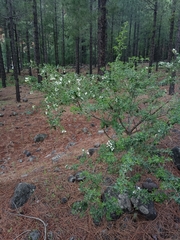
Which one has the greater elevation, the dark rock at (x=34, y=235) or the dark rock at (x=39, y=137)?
the dark rock at (x=39, y=137)

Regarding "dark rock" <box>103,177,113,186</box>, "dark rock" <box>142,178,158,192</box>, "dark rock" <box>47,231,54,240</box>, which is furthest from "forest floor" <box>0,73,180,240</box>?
"dark rock" <box>142,178,158,192</box>

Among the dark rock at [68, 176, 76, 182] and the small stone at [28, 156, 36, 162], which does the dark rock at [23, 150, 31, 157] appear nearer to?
the small stone at [28, 156, 36, 162]

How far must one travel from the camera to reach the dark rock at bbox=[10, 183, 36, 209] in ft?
9.98

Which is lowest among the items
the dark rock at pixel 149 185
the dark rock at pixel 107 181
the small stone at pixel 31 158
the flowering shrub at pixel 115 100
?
the small stone at pixel 31 158

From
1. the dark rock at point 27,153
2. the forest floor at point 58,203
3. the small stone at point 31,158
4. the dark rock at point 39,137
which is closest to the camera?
the forest floor at point 58,203

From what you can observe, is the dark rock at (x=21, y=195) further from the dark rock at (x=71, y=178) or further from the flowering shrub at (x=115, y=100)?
the flowering shrub at (x=115, y=100)

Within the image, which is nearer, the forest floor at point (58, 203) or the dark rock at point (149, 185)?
the forest floor at point (58, 203)

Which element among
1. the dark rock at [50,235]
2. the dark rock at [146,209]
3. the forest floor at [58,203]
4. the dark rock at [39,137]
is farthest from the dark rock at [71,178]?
the dark rock at [39,137]

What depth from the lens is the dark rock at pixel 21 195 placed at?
3.04 meters

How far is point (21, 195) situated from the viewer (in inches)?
123

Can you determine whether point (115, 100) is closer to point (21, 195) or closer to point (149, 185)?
point (149, 185)

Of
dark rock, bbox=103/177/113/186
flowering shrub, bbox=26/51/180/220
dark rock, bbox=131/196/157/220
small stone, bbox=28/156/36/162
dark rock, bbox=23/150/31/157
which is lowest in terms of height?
small stone, bbox=28/156/36/162

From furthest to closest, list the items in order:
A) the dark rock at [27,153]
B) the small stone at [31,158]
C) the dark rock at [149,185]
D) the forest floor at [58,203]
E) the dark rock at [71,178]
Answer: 1. the dark rock at [27,153]
2. the small stone at [31,158]
3. the dark rock at [71,178]
4. the dark rock at [149,185]
5. the forest floor at [58,203]

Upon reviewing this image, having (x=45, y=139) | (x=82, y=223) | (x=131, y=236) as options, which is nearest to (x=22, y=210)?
(x=82, y=223)
